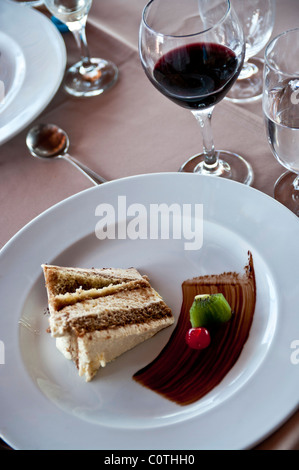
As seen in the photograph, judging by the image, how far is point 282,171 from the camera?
106cm

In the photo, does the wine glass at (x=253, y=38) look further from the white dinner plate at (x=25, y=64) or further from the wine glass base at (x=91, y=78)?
the white dinner plate at (x=25, y=64)

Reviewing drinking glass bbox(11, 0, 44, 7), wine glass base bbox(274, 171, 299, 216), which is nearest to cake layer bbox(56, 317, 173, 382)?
wine glass base bbox(274, 171, 299, 216)

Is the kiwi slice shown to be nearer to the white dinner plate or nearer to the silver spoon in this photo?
the silver spoon

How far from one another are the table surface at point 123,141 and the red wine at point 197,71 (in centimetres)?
22

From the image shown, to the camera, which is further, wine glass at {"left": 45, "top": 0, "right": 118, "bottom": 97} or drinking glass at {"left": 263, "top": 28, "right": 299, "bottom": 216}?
wine glass at {"left": 45, "top": 0, "right": 118, "bottom": 97}

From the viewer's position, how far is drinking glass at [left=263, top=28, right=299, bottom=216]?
0.87m

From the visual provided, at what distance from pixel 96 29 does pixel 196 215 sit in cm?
76

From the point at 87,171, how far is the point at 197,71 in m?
0.37

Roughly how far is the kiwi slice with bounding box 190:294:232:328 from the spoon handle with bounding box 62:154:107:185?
0.40 metres

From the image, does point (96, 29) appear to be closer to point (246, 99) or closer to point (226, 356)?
point (246, 99)

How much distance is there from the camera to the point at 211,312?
0.85 m

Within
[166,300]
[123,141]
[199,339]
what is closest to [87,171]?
[123,141]

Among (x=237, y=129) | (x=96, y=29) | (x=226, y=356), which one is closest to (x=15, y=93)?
(x=96, y=29)

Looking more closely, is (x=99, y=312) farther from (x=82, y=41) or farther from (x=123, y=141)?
(x=82, y=41)
